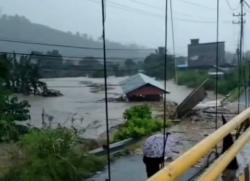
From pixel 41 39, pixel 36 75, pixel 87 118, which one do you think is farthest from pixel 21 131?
pixel 87 118

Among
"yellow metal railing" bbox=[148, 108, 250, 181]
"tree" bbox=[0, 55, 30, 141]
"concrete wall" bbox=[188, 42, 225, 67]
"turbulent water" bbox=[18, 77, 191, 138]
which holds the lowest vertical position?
"turbulent water" bbox=[18, 77, 191, 138]

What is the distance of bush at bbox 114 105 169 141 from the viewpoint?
36.6 feet

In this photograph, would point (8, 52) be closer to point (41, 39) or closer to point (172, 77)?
point (41, 39)

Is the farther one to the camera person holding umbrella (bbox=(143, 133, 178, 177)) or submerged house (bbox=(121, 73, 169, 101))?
submerged house (bbox=(121, 73, 169, 101))

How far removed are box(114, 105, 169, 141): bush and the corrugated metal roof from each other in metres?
13.6

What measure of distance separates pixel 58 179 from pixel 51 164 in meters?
0.26

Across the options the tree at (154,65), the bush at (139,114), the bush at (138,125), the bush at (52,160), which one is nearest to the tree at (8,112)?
the bush at (52,160)

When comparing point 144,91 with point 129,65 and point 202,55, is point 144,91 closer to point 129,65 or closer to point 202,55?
point 129,65

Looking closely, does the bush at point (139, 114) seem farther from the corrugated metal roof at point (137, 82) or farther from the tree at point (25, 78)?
the corrugated metal roof at point (137, 82)

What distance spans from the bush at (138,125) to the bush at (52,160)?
3.44 metres

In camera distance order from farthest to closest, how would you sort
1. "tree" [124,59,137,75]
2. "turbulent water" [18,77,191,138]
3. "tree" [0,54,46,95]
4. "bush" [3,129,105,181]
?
"tree" [124,59,137,75]
"turbulent water" [18,77,191,138]
"tree" [0,54,46,95]
"bush" [3,129,105,181]

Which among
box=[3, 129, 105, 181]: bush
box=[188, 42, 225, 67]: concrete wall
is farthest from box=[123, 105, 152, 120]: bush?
box=[188, 42, 225, 67]: concrete wall

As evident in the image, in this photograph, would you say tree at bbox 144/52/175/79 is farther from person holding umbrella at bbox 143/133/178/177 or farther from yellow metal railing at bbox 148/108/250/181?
yellow metal railing at bbox 148/108/250/181

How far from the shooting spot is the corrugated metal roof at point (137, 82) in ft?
87.2
